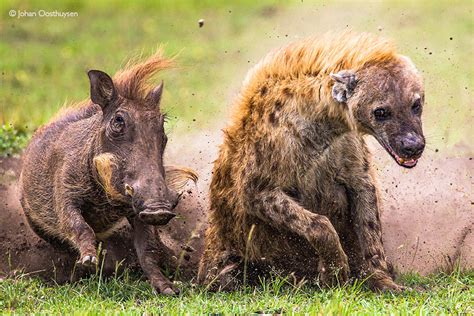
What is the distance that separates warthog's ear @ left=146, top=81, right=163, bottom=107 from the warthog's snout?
809mm

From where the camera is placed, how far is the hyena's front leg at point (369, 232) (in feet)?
27.8

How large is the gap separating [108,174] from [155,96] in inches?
28.1

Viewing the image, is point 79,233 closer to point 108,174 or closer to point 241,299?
point 108,174

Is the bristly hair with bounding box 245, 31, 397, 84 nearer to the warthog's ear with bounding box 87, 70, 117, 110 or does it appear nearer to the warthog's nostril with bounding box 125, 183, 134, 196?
the warthog's ear with bounding box 87, 70, 117, 110

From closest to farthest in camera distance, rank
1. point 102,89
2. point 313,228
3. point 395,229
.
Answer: point 313,228
point 102,89
point 395,229

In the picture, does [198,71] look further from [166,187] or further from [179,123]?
[166,187]

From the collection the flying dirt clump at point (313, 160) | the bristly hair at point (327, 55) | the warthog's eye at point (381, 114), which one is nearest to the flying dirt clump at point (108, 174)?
the flying dirt clump at point (313, 160)

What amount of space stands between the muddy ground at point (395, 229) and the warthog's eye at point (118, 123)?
116cm

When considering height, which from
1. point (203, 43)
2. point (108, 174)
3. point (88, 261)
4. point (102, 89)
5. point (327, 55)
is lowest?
point (88, 261)

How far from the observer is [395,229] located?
9.95 metres

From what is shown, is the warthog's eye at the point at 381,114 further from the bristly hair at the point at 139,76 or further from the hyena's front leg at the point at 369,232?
the bristly hair at the point at 139,76

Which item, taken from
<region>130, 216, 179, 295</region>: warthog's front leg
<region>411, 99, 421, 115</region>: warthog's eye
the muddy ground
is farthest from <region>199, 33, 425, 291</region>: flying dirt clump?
the muddy ground

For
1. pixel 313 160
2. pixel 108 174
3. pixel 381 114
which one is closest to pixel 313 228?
pixel 313 160

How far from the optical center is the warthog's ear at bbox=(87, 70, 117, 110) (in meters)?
8.59
